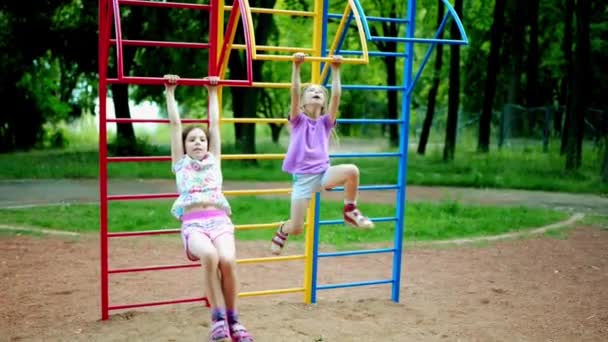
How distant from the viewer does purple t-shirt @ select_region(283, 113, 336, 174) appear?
188 inches

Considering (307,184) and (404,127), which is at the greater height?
(404,127)

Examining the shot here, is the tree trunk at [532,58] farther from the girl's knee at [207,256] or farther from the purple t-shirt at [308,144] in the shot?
the girl's knee at [207,256]

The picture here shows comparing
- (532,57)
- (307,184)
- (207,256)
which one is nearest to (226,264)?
(207,256)

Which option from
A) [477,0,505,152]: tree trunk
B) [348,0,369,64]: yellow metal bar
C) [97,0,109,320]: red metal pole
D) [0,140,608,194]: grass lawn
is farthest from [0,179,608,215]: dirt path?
[348,0,369,64]: yellow metal bar

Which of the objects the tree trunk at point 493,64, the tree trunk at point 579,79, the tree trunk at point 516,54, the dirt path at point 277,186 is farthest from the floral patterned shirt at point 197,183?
the tree trunk at point 516,54

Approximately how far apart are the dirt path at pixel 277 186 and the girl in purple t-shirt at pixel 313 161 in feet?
20.7

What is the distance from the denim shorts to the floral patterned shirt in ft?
2.30

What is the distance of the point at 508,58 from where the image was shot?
24.6 m

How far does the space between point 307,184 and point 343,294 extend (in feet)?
5.75

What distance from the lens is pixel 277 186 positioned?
12.4 meters

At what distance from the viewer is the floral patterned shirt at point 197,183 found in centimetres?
426

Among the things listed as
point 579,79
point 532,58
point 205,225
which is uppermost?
point 532,58

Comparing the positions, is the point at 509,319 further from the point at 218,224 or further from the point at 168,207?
the point at 168,207

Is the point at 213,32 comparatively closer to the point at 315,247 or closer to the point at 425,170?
the point at 315,247
